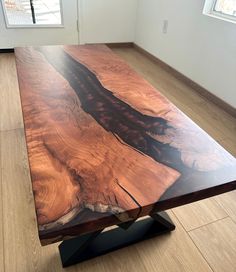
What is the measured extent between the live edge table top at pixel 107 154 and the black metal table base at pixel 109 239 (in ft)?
0.97

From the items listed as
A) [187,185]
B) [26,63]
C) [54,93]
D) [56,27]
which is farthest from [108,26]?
[187,185]

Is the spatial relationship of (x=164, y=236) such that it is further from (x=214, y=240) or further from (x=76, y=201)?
(x=76, y=201)

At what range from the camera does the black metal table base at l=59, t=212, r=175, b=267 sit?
0.93m

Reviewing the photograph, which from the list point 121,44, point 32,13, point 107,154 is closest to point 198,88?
point 121,44

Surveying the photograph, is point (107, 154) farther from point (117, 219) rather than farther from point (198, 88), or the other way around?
point (198, 88)

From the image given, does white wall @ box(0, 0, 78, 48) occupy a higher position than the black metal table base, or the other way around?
white wall @ box(0, 0, 78, 48)

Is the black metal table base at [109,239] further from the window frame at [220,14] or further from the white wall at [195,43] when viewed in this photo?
the window frame at [220,14]

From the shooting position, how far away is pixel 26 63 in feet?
4.39

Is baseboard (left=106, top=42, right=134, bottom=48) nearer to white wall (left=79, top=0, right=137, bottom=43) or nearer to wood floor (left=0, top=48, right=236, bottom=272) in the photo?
white wall (left=79, top=0, right=137, bottom=43)

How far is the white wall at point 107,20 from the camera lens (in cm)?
298

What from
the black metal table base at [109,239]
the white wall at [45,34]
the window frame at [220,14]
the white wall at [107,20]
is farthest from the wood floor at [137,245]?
the white wall at [107,20]

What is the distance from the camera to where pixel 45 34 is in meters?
2.97

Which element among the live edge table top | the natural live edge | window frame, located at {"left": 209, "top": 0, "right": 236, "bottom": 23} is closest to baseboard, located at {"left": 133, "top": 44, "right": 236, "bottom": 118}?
window frame, located at {"left": 209, "top": 0, "right": 236, "bottom": 23}

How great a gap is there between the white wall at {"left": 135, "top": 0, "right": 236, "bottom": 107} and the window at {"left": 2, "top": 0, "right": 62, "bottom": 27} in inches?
43.0
